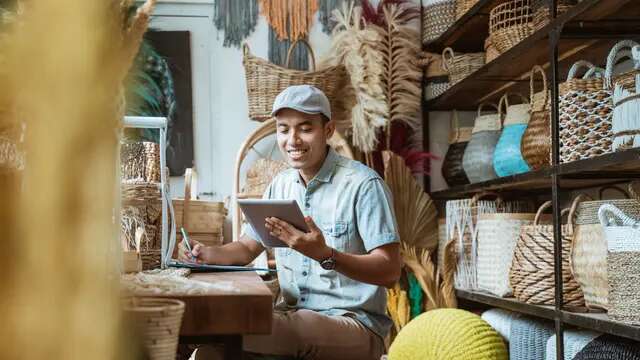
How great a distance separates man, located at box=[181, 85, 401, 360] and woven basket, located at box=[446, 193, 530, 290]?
146 centimetres

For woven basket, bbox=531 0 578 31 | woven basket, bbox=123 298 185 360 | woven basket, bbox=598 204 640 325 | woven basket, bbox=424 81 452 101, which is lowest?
woven basket, bbox=598 204 640 325

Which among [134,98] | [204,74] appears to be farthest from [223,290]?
[204,74]

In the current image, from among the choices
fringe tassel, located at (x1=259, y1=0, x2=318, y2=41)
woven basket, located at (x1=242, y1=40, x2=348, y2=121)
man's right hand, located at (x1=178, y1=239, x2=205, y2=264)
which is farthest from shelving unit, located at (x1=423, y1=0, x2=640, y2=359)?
man's right hand, located at (x1=178, y1=239, x2=205, y2=264)

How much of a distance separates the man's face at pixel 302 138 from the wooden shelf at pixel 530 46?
38.3 inches

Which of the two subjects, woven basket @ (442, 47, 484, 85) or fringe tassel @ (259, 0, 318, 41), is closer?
woven basket @ (442, 47, 484, 85)

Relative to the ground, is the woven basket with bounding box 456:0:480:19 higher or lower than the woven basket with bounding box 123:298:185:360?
higher

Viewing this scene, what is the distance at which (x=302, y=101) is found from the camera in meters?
2.47

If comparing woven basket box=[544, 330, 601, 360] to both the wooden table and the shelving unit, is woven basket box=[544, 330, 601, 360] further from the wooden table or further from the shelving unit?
the wooden table

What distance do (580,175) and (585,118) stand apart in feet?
1.16

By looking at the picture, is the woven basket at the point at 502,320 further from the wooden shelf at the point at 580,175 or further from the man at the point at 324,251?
the man at the point at 324,251

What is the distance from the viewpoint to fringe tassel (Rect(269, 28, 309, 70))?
453 cm

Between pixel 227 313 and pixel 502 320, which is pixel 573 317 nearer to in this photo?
pixel 502 320

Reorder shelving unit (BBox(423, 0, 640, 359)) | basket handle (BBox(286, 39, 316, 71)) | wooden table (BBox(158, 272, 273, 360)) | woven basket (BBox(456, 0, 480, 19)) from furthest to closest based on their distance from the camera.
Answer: basket handle (BBox(286, 39, 316, 71)) → woven basket (BBox(456, 0, 480, 19)) → shelving unit (BBox(423, 0, 640, 359)) → wooden table (BBox(158, 272, 273, 360))

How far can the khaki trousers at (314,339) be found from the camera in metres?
1.95
